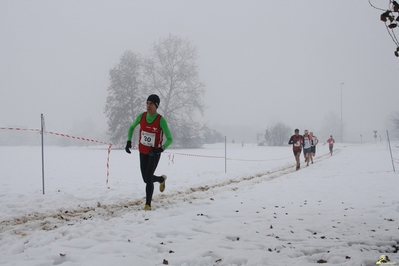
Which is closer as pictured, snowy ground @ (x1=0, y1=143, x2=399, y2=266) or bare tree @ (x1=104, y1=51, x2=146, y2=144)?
snowy ground @ (x1=0, y1=143, x2=399, y2=266)

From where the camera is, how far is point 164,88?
A: 38.9 metres

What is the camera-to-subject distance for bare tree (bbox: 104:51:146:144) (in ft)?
119

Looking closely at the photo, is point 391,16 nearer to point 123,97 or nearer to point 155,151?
point 155,151

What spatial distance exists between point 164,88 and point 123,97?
220 inches

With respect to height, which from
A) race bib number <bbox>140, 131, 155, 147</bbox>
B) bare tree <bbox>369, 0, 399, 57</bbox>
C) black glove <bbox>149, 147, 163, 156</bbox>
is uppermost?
bare tree <bbox>369, 0, 399, 57</bbox>

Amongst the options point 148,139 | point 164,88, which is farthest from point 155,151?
point 164,88

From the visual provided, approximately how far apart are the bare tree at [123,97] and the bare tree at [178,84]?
1715 millimetres

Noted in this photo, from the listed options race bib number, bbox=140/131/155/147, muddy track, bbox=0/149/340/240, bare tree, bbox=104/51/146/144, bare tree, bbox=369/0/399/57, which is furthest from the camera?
bare tree, bbox=104/51/146/144

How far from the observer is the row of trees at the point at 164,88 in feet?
120

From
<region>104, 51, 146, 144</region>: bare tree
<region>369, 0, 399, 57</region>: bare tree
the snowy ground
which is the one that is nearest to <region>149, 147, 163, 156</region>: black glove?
the snowy ground

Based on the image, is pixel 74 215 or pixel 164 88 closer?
pixel 74 215

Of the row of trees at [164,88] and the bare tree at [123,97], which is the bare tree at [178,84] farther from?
the bare tree at [123,97]

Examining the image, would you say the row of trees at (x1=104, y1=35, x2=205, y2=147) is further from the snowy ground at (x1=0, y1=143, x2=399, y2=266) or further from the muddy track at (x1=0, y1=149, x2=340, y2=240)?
the muddy track at (x1=0, y1=149, x2=340, y2=240)

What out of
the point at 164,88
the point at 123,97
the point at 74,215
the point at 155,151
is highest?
the point at 164,88
